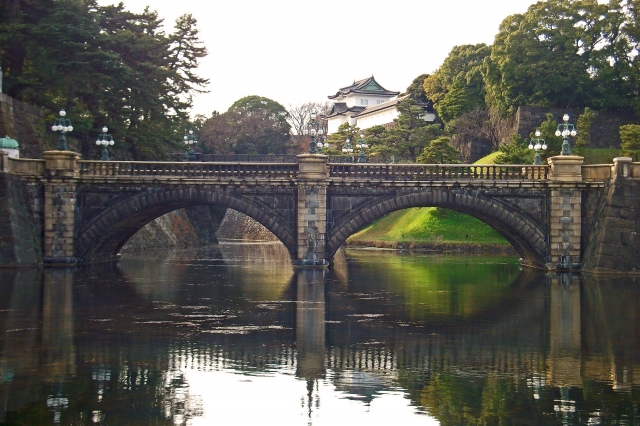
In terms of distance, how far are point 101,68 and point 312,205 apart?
58.5 ft

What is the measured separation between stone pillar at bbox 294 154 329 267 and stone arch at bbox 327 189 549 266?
0.82 meters

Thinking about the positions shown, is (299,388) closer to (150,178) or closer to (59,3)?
(150,178)

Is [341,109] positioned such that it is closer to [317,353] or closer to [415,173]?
[415,173]

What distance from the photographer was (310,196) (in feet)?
140

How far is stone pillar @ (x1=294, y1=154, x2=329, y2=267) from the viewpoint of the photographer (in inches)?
1674

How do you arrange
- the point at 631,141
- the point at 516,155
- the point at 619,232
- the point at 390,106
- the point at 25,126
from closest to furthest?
→ the point at 619,232
the point at 25,126
the point at 631,141
the point at 516,155
the point at 390,106

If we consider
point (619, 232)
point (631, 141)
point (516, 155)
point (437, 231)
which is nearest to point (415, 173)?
A: point (619, 232)

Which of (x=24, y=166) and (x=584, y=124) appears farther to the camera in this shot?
(x=584, y=124)

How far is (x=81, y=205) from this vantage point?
43.0 meters

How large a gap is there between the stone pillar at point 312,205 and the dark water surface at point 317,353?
6381 mm

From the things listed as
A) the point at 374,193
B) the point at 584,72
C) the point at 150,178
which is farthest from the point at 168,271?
the point at 584,72

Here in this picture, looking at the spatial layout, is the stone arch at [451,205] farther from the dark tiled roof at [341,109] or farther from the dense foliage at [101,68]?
the dark tiled roof at [341,109]

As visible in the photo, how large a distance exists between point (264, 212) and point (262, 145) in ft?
183

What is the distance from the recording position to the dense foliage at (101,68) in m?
49.2
